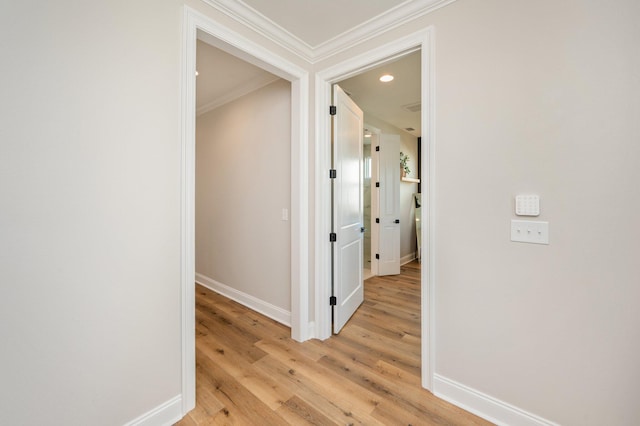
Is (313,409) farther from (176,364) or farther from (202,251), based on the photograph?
(202,251)

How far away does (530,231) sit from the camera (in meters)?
1.42

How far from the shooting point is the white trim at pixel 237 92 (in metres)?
2.86

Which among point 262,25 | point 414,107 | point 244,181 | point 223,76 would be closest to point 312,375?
point 244,181

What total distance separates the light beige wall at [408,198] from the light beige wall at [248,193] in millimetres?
2813

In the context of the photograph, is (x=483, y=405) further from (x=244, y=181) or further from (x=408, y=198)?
(x=408, y=198)

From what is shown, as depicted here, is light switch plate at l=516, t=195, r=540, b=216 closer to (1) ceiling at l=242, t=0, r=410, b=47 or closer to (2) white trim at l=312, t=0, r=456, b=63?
(2) white trim at l=312, t=0, r=456, b=63

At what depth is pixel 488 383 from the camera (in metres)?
1.55

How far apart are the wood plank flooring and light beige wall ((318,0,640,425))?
36cm

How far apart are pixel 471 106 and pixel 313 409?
209cm

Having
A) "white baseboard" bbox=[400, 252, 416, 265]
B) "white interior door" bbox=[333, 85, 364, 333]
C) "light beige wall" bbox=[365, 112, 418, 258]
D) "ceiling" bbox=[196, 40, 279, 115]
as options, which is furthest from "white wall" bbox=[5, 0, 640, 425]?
"white baseboard" bbox=[400, 252, 416, 265]

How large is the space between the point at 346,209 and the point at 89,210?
79.3 inches

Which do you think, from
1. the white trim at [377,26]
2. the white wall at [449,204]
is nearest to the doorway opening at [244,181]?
the white trim at [377,26]

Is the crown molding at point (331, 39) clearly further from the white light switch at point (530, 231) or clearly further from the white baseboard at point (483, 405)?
the white baseboard at point (483, 405)

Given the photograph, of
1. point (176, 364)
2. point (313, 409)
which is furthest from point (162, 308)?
point (313, 409)
